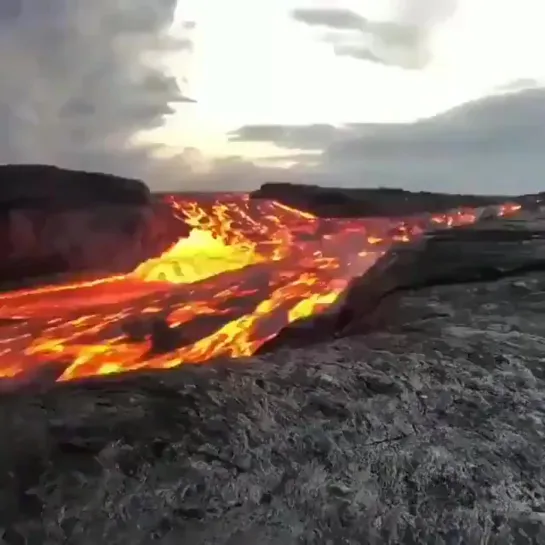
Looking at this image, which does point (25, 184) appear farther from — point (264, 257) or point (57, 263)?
point (264, 257)

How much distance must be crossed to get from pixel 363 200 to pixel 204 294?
317mm

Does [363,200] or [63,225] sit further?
[363,200]

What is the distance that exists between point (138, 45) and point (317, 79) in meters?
0.27

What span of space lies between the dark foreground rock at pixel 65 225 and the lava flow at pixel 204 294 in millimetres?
25

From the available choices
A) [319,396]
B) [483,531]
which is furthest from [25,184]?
[483,531]

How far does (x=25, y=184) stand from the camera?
0.94 metres

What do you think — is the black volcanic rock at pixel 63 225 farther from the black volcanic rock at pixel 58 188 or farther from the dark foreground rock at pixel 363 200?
the dark foreground rock at pixel 363 200

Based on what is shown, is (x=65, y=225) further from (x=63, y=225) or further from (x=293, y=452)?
(x=293, y=452)

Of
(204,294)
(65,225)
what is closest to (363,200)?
(204,294)

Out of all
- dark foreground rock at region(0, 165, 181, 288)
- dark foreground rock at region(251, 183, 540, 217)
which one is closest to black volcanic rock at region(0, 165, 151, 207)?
dark foreground rock at region(0, 165, 181, 288)

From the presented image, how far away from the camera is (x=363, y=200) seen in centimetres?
118

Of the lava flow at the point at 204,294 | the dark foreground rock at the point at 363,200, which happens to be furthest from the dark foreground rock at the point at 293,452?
the dark foreground rock at the point at 363,200

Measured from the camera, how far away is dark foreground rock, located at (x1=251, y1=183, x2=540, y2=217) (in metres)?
1.12

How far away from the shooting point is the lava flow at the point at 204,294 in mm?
904
